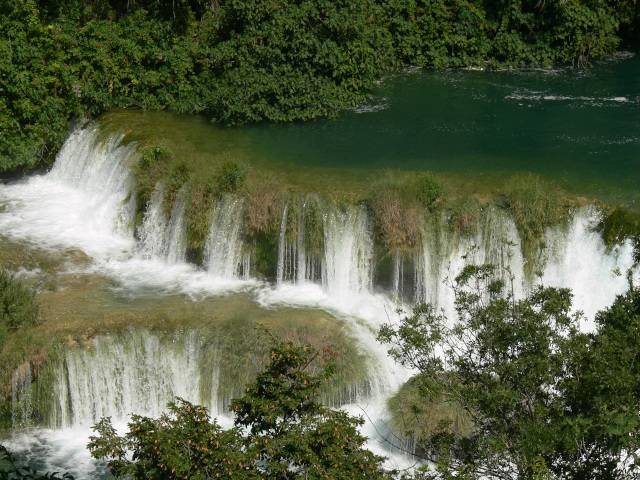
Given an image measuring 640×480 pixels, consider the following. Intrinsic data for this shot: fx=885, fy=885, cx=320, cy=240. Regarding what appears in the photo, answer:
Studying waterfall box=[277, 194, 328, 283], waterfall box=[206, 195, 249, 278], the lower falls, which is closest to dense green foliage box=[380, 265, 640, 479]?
the lower falls

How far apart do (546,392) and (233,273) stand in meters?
9.21

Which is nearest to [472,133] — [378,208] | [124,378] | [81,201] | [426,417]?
[378,208]

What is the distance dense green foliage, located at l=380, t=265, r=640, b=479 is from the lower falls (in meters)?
4.50

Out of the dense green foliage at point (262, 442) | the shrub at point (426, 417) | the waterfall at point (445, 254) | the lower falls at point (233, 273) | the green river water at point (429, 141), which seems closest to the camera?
the dense green foliage at point (262, 442)

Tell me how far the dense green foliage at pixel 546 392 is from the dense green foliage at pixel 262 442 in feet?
3.72

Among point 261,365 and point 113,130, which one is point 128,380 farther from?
point 113,130

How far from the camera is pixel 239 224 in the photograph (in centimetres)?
1845

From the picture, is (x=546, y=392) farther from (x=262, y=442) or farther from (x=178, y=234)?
(x=178, y=234)

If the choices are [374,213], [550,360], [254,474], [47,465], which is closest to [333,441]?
[254,474]

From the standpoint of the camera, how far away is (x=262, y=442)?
380 inches

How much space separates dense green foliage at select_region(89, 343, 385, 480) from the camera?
9297mm

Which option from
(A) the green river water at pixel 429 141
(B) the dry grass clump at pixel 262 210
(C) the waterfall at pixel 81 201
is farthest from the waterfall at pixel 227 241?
(C) the waterfall at pixel 81 201

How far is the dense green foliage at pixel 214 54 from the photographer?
2280cm

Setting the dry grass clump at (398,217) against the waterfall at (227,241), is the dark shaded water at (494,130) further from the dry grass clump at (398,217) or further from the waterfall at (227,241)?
the waterfall at (227,241)
